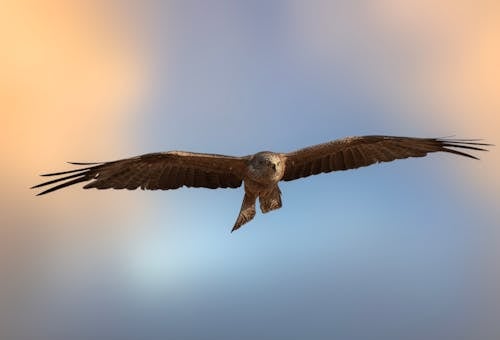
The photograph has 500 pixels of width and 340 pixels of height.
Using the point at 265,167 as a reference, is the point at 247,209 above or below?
A: below

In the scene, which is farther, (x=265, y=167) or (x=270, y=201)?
(x=270, y=201)

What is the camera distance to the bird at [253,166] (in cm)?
958

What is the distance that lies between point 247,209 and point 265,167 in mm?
1368

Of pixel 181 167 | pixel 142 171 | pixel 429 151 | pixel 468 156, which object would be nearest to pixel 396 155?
pixel 429 151

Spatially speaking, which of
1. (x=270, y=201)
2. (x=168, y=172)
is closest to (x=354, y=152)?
(x=270, y=201)

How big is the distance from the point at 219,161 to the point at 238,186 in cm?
78

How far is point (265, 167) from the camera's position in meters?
9.33

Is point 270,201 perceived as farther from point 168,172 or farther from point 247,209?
point 168,172

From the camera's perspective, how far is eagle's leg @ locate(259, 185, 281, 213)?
10227 mm

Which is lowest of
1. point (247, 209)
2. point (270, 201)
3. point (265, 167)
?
point (247, 209)

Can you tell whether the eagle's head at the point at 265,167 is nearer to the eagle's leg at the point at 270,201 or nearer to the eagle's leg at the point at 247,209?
the eagle's leg at the point at 270,201

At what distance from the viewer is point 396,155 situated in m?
10.7

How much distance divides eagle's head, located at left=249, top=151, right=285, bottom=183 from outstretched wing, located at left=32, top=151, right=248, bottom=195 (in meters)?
0.45

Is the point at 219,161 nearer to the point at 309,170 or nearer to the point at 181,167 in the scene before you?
the point at 181,167
